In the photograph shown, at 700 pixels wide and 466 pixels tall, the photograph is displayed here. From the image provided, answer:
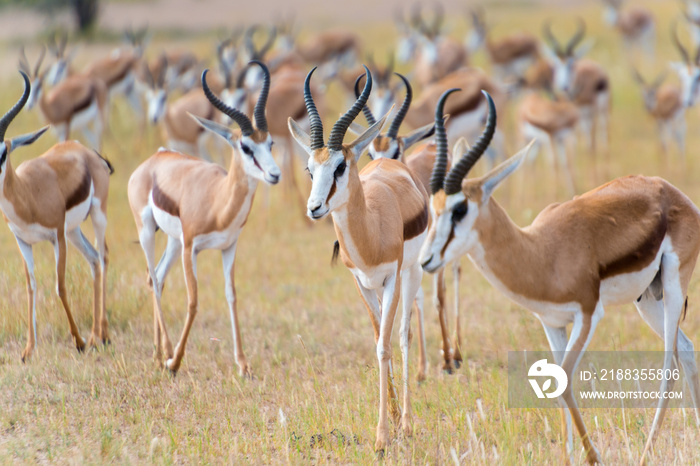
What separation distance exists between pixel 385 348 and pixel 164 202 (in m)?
2.26

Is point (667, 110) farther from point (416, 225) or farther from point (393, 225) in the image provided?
point (393, 225)

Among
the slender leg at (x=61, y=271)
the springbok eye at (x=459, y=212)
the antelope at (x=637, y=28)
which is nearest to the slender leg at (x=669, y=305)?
the springbok eye at (x=459, y=212)

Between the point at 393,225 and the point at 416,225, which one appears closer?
the point at 393,225

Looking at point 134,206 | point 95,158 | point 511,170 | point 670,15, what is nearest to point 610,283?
point 511,170

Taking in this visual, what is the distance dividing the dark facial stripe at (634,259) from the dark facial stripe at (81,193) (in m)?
3.91

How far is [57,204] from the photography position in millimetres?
5586

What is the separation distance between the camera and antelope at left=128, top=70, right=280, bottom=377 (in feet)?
17.7

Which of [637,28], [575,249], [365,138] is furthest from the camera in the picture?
[637,28]

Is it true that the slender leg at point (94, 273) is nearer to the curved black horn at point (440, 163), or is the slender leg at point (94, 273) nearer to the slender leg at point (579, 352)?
the curved black horn at point (440, 163)

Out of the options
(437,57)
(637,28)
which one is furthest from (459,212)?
(637,28)

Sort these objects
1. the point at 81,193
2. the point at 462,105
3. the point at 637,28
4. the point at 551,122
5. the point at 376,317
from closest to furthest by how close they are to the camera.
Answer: the point at 376,317 → the point at 81,193 → the point at 462,105 → the point at 551,122 → the point at 637,28

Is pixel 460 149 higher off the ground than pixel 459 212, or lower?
higher

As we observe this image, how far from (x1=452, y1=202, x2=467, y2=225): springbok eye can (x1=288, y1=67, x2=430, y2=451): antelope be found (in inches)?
28.2

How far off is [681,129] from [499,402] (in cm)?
1050
